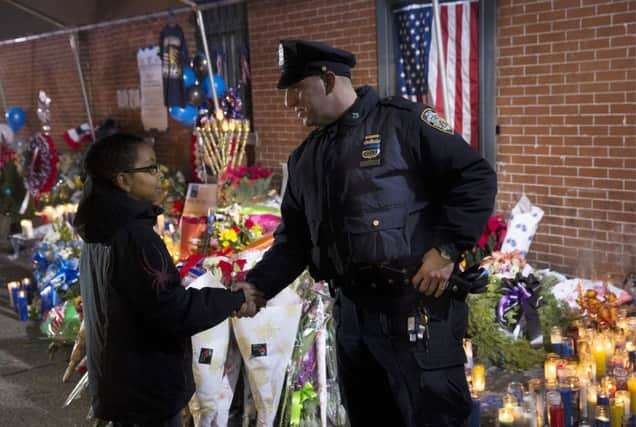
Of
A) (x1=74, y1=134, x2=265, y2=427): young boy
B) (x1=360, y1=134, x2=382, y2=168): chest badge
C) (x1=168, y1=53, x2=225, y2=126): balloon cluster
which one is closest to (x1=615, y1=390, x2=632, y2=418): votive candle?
(x1=360, y1=134, x2=382, y2=168): chest badge

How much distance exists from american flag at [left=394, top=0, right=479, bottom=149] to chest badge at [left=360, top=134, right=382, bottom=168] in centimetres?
333

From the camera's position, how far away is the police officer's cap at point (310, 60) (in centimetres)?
263

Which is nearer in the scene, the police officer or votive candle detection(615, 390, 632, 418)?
the police officer

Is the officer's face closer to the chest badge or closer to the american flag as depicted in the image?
the chest badge

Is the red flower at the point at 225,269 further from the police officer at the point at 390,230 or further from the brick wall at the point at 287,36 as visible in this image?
the brick wall at the point at 287,36

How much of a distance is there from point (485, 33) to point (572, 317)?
247 cm

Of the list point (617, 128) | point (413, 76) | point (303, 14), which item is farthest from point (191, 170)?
point (617, 128)

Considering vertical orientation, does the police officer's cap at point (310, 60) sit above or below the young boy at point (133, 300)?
above

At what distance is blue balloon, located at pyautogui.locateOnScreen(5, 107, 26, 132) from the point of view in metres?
12.0

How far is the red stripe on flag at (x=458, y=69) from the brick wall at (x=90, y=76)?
13.4ft

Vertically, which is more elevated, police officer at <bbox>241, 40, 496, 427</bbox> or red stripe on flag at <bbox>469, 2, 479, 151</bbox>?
red stripe on flag at <bbox>469, 2, 479, 151</bbox>

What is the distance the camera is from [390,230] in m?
2.51

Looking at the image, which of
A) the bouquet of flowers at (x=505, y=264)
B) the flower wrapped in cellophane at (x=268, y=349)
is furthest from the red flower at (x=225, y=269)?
the bouquet of flowers at (x=505, y=264)

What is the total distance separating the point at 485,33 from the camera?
5.95 metres
